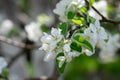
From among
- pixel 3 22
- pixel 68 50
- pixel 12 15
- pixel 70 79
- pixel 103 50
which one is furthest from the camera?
pixel 12 15

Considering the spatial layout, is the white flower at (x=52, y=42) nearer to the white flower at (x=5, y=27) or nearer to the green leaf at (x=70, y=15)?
the green leaf at (x=70, y=15)

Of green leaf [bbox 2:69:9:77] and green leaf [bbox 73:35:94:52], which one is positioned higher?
green leaf [bbox 2:69:9:77]

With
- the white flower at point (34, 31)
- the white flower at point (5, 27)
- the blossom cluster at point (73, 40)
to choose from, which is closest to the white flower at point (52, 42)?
the blossom cluster at point (73, 40)

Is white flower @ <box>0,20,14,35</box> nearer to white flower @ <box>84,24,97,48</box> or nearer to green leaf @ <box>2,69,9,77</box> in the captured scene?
green leaf @ <box>2,69,9,77</box>

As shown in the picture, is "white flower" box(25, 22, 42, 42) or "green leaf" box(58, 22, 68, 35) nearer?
"green leaf" box(58, 22, 68, 35)

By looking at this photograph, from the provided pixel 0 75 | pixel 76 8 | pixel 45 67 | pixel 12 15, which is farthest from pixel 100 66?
pixel 76 8

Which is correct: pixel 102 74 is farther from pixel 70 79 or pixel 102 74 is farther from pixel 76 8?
pixel 76 8

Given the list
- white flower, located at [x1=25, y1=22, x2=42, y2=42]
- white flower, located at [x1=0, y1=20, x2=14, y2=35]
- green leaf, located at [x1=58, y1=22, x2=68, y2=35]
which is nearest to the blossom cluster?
green leaf, located at [x1=58, y1=22, x2=68, y2=35]

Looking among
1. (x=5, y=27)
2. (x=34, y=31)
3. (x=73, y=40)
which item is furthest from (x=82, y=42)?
(x=5, y=27)

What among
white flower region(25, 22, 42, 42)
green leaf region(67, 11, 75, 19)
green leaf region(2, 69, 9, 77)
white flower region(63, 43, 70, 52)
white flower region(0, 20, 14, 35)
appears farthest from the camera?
white flower region(0, 20, 14, 35)

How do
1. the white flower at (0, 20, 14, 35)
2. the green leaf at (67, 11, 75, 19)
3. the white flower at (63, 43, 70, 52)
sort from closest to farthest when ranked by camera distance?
1. the white flower at (63, 43, 70, 52)
2. the green leaf at (67, 11, 75, 19)
3. the white flower at (0, 20, 14, 35)

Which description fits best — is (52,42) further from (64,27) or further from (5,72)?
(5,72)
